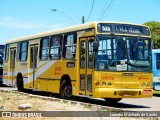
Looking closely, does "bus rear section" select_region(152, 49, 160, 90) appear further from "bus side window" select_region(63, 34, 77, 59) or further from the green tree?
the green tree

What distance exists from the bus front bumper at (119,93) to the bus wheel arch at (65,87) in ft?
7.68

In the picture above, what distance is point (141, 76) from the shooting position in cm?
1555

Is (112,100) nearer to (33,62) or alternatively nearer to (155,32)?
(33,62)

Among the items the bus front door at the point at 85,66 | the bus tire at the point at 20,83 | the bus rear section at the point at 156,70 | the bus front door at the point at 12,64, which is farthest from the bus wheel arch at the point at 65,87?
the bus rear section at the point at 156,70

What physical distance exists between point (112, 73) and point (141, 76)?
1.21m

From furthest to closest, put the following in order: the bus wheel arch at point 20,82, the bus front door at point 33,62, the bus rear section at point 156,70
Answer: the bus rear section at point 156,70 → the bus wheel arch at point 20,82 → the bus front door at point 33,62

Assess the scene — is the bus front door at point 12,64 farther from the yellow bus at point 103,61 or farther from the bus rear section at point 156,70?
the bus rear section at point 156,70

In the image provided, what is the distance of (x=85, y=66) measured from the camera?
15.7 m

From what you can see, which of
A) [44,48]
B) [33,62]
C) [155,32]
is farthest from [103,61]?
[155,32]

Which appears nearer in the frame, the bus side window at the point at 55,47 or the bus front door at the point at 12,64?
the bus side window at the point at 55,47

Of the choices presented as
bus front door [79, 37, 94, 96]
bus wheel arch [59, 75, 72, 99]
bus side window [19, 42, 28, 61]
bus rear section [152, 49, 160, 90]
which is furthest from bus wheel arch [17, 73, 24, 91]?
bus front door [79, 37, 94, 96]

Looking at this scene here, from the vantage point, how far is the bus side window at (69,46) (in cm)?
1676

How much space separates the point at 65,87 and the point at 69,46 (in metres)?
1.68

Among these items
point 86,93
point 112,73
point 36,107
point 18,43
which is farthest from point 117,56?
point 18,43
